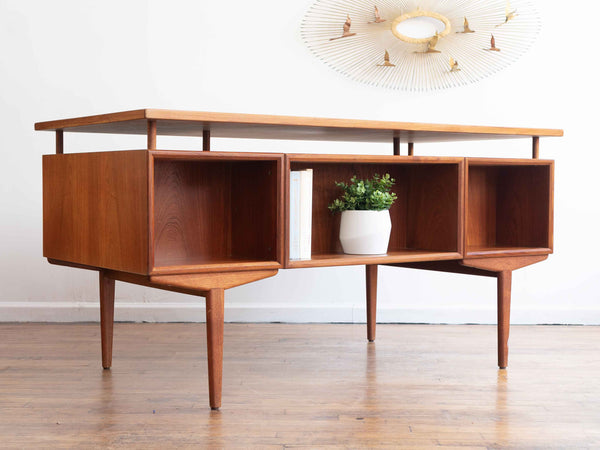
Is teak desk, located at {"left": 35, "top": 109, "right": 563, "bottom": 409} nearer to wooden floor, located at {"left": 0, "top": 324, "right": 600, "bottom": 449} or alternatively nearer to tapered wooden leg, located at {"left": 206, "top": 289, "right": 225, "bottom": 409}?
tapered wooden leg, located at {"left": 206, "top": 289, "right": 225, "bottom": 409}

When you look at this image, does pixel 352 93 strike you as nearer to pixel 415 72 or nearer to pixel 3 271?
pixel 415 72

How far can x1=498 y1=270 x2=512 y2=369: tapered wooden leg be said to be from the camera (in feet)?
7.95

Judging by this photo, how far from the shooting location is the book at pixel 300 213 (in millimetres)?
2041

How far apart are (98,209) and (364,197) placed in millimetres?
774

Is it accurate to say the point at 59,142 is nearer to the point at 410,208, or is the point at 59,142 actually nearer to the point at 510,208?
the point at 410,208

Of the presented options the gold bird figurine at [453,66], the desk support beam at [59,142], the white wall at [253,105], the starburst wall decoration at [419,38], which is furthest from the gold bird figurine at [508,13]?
the desk support beam at [59,142]

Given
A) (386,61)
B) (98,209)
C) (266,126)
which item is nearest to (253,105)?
(386,61)

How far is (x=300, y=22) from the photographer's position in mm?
3238

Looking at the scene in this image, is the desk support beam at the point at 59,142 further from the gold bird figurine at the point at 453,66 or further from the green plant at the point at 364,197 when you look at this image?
the gold bird figurine at the point at 453,66

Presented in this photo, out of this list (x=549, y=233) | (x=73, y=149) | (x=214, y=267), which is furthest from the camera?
(x=73, y=149)

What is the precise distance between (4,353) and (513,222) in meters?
1.83

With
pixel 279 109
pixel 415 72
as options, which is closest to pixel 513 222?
pixel 415 72

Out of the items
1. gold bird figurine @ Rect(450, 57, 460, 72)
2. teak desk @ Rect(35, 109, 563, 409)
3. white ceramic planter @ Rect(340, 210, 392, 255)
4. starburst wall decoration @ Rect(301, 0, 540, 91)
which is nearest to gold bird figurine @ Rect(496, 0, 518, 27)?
starburst wall decoration @ Rect(301, 0, 540, 91)

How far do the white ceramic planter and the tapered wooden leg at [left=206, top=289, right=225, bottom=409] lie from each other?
1.57ft
